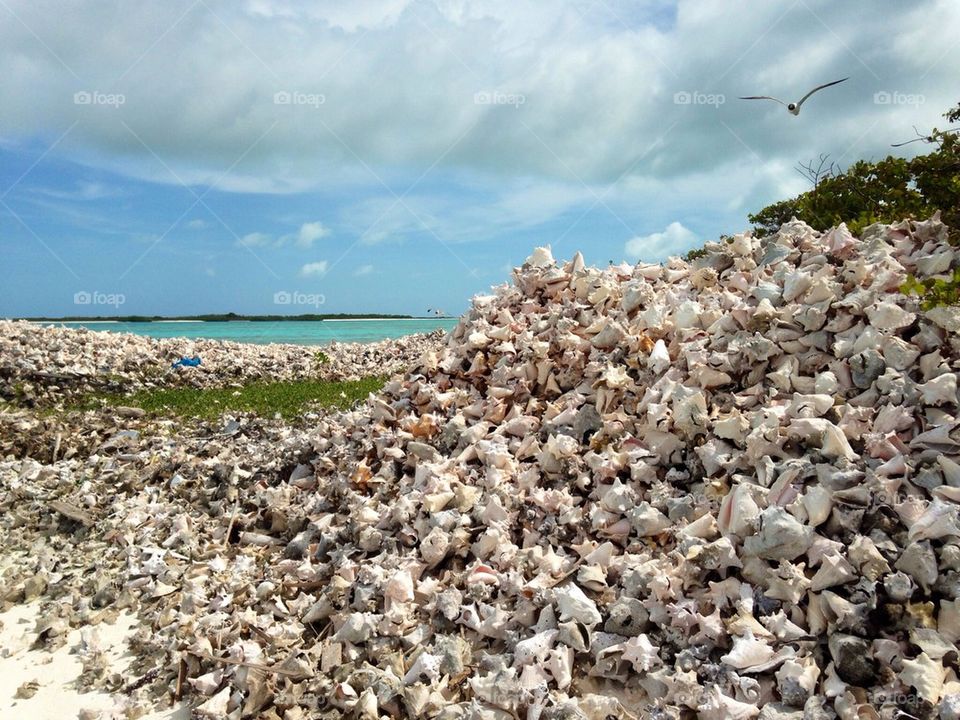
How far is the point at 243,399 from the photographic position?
417 inches

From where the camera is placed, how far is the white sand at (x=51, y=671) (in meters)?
3.66

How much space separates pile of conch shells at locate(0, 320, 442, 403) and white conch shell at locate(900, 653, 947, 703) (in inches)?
384

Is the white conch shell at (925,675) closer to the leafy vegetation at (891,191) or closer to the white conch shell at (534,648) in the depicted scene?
the white conch shell at (534,648)

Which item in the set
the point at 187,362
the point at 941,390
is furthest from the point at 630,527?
the point at 187,362

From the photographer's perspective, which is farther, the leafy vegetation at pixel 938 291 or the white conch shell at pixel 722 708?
the leafy vegetation at pixel 938 291

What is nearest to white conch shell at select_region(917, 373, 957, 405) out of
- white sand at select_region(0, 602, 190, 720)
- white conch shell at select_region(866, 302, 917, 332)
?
white conch shell at select_region(866, 302, 917, 332)

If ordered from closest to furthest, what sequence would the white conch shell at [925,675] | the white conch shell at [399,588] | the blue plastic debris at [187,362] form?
the white conch shell at [925,675] < the white conch shell at [399,588] < the blue plastic debris at [187,362]

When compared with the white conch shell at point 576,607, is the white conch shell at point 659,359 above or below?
above

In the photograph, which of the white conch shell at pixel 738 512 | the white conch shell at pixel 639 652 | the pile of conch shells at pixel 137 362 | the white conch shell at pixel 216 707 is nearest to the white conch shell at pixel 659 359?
the white conch shell at pixel 738 512

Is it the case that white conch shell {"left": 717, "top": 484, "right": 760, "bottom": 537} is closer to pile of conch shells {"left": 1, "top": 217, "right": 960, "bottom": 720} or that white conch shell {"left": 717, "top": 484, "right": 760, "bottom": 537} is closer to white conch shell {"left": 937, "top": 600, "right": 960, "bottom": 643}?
pile of conch shells {"left": 1, "top": 217, "right": 960, "bottom": 720}

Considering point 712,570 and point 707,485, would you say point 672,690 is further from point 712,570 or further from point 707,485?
point 707,485

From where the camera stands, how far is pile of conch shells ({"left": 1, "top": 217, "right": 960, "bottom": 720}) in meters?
3.01

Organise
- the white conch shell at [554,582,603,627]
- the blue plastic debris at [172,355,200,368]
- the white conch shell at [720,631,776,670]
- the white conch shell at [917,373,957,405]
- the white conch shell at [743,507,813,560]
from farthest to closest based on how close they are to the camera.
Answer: the blue plastic debris at [172,355,200,368] < the white conch shell at [917,373,957,405] < the white conch shell at [554,582,603,627] < the white conch shell at [743,507,813,560] < the white conch shell at [720,631,776,670]

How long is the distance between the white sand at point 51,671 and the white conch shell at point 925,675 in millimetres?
A: 3179
